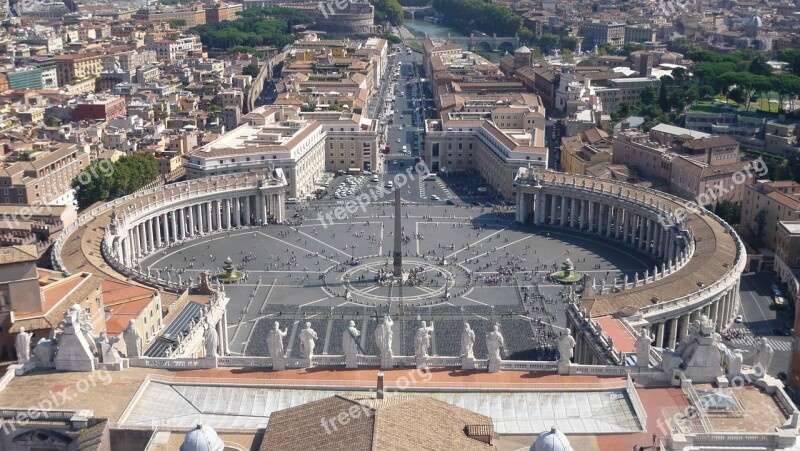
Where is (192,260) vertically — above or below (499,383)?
below

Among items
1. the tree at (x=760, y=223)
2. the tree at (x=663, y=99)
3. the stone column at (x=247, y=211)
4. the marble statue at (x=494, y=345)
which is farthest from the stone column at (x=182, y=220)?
the tree at (x=663, y=99)

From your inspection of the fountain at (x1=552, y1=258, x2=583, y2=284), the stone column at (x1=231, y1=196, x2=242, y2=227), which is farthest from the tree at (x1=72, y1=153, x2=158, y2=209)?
the fountain at (x1=552, y1=258, x2=583, y2=284)

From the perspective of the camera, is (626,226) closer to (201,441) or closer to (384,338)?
(384,338)

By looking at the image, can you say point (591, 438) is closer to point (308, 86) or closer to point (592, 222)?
point (592, 222)

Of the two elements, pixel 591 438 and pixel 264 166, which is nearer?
pixel 591 438

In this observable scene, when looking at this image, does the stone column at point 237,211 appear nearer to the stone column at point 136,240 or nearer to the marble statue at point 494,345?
the stone column at point 136,240

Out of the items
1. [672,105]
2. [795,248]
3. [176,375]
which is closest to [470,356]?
[176,375]

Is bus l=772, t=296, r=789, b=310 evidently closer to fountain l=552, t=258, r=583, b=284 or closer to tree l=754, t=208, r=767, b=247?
tree l=754, t=208, r=767, b=247
